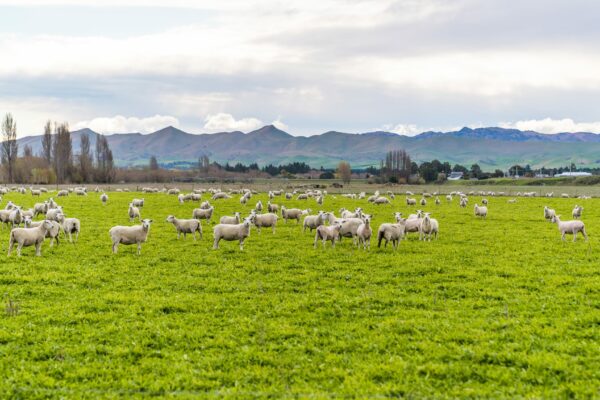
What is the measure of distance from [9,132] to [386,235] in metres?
122

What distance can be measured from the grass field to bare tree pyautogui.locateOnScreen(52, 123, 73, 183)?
108 metres

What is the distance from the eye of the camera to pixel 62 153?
382 ft

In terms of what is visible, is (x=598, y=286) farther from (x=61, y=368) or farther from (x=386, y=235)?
(x=61, y=368)

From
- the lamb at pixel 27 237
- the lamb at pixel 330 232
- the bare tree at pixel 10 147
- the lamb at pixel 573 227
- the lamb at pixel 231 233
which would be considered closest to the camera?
the lamb at pixel 27 237

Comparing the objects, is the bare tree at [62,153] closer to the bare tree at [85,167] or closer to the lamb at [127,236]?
the bare tree at [85,167]

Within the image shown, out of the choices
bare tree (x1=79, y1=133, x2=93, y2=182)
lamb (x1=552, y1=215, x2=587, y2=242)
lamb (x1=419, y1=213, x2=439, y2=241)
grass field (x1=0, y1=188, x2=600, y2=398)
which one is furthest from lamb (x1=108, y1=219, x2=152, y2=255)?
bare tree (x1=79, y1=133, x2=93, y2=182)

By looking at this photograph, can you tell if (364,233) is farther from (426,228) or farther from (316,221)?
(316,221)

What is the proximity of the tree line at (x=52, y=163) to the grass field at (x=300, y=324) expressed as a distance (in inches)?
4119

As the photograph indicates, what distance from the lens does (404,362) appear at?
966 centimetres

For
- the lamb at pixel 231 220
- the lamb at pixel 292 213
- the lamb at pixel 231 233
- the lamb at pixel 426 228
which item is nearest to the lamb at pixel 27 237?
the lamb at pixel 231 233

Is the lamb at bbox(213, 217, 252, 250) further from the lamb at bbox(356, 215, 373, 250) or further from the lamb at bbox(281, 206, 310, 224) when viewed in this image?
the lamb at bbox(281, 206, 310, 224)

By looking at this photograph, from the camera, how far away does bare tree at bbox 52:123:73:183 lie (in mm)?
115938

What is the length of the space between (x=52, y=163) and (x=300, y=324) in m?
127

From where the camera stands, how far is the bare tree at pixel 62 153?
11594 centimetres
